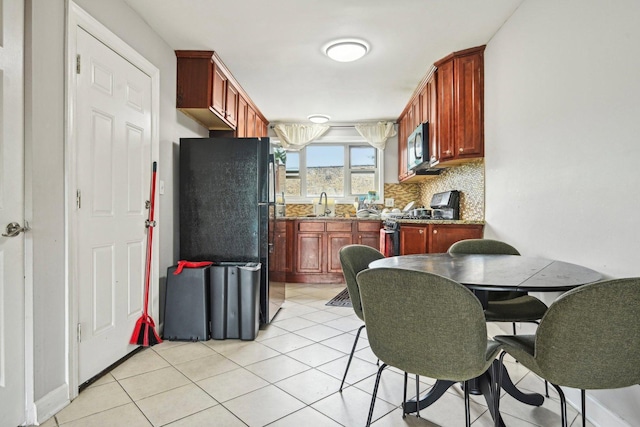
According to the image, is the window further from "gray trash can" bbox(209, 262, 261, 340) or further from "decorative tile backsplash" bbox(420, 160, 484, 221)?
"gray trash can" bbox(209, 262, 261, 340)

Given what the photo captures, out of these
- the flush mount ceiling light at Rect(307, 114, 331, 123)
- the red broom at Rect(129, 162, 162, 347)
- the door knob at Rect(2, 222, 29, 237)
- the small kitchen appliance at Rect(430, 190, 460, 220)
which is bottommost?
the red broom at Rect(129, 162, 162, 347)

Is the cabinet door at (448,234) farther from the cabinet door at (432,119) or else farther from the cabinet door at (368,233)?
the cabinet door at (368,233)

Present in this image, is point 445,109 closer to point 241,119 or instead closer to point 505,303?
point 505,303

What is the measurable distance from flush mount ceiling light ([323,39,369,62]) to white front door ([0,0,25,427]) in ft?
6.90

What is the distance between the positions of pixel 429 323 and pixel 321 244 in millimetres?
3749

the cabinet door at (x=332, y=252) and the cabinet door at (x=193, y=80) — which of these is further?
the cabinet door at (x=332, y=252)

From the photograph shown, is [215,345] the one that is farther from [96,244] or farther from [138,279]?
[96,244]

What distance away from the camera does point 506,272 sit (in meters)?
1.54

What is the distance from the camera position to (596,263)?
1.69 meters

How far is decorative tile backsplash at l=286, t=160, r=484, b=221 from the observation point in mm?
3299

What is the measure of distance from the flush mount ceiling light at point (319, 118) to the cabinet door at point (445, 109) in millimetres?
2016

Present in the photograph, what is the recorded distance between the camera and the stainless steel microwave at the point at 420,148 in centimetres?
380

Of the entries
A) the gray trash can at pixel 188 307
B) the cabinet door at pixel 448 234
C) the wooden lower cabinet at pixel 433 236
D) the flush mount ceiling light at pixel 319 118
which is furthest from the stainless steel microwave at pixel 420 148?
the gray trash can at pixel 188 307

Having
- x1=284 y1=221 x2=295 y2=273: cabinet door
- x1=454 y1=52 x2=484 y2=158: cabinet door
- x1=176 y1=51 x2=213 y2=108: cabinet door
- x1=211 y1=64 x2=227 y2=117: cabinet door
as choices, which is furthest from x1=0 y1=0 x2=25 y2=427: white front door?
x1=284 y1=221 x2=295 y2=273: cabinet door
